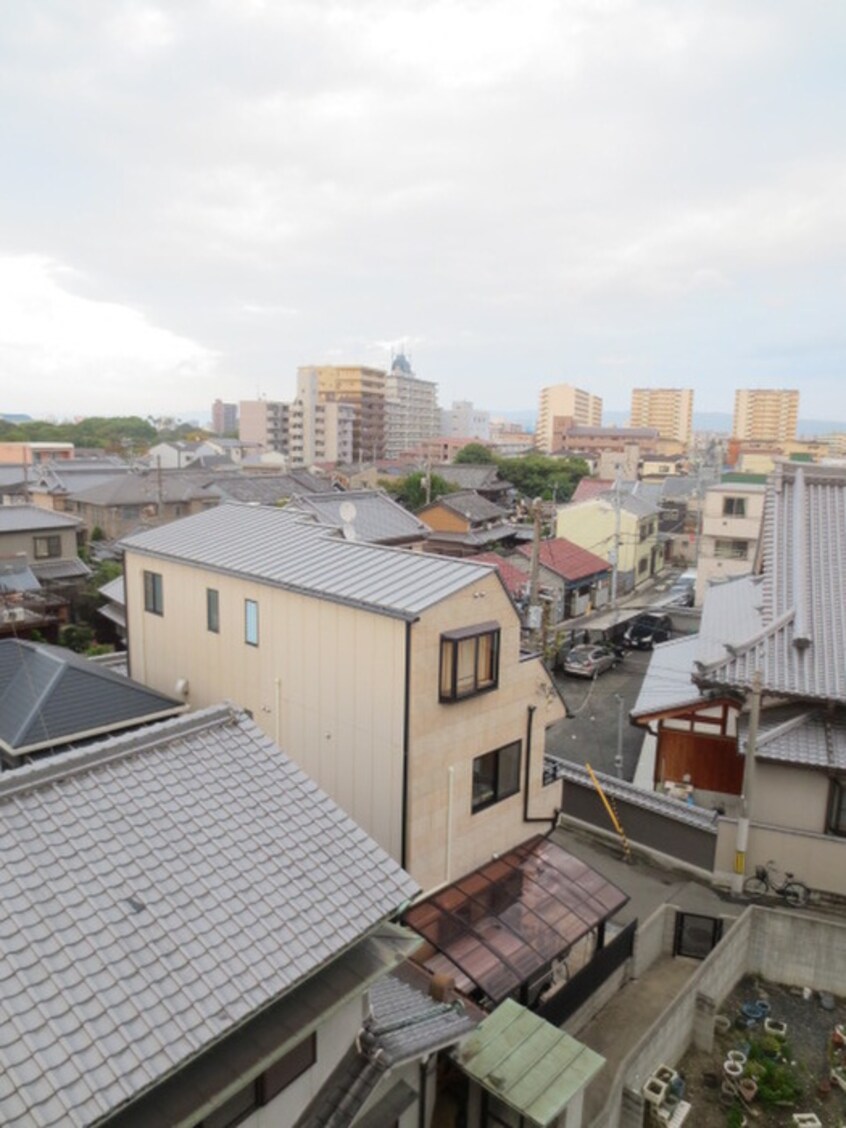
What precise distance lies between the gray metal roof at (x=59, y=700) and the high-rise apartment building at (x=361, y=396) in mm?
120864

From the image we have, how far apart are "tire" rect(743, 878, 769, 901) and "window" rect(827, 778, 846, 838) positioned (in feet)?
6.25

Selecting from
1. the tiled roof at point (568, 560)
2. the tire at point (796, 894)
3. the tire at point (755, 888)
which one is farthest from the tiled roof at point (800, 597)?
the tiled roof at point (568, 560)

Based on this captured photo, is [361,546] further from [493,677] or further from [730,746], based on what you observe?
[730,746]

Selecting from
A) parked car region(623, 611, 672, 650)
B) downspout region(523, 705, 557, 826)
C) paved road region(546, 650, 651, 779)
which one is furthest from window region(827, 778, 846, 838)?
parked car region(623, 611, 672, 650)

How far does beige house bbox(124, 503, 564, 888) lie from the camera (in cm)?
1248

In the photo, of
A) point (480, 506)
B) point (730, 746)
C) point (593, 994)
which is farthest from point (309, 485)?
point (593, 994)

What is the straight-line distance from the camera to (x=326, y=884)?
297 inches

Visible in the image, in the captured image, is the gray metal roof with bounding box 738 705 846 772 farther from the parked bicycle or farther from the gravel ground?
the gravel ground

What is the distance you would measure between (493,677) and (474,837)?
10.1 ft

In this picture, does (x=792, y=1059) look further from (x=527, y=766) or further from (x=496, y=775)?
(x=496, y=775)

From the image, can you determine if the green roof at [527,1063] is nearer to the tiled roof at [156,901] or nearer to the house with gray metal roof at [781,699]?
the tiled roof at [156,901]

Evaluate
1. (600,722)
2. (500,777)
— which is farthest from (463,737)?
(600,722)

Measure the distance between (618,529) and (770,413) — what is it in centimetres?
16312

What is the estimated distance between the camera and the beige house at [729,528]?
45.7 metres
